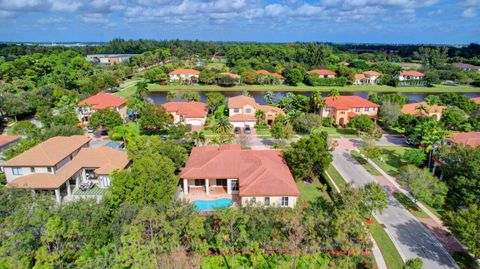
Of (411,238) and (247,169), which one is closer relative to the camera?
(411,238)

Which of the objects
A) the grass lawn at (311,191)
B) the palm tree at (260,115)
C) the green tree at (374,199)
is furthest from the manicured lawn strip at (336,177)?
the palm tree at (260,115)

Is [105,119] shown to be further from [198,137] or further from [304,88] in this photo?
[304,88]

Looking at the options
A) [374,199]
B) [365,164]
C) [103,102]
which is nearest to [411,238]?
[374,199]

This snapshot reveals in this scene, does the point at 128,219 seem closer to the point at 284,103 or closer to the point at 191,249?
the point at 191,249

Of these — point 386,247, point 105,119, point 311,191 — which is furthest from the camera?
point 105,119

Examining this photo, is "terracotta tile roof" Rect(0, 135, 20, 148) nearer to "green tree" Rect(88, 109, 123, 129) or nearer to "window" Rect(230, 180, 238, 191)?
"green tree" Rect(88, 109, 123, 129)
